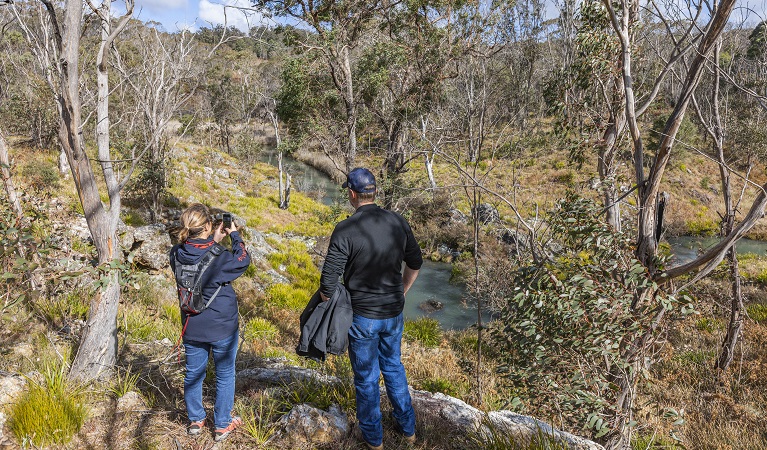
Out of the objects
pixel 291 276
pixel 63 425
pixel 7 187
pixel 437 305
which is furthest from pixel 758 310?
pixel 7 187

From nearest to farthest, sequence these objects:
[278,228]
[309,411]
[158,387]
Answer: [309,411]
[158,387]
[278,228]

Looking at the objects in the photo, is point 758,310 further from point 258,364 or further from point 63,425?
point 63,425

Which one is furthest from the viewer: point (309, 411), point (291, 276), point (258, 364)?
point (291, 276)

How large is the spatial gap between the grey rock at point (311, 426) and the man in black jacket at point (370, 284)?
0.89ft

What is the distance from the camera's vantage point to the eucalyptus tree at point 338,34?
26.7 feet

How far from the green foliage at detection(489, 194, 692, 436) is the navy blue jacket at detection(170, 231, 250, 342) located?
1780mm

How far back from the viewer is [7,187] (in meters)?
4.47

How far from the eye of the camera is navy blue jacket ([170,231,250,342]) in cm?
263

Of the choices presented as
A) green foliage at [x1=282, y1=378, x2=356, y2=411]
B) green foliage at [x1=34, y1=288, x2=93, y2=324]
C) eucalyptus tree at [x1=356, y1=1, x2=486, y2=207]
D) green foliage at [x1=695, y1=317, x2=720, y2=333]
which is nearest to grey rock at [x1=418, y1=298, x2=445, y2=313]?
eucalyptus tree at [x1=356, y1=1, x2=486, y2=207]

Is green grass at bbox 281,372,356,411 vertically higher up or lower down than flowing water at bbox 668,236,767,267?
higher up

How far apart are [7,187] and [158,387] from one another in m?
2.94

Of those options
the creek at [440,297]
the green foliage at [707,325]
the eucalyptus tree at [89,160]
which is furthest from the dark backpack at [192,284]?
the green foliage at [707,325]

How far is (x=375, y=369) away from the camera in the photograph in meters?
2.67

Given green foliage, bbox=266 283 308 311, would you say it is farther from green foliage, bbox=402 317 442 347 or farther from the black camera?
the black camera
